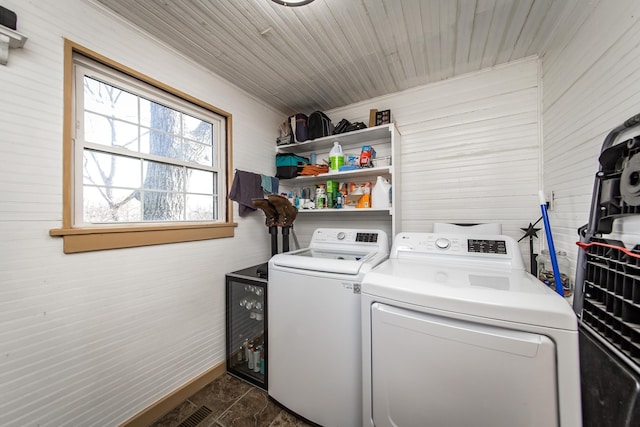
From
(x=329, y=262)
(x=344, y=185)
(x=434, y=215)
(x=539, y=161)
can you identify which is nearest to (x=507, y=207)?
(x=539, y=161)

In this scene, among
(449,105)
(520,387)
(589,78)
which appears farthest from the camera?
(449,105)

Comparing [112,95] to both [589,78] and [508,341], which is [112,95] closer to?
[508,341]

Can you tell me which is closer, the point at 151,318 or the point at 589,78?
the point at 589,78

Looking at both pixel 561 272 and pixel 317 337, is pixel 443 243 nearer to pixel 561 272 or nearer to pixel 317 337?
pixel 561 272

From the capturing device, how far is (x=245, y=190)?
2.19 metres

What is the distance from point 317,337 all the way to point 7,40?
2.09 m

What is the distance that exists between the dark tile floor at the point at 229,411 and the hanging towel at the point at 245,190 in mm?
1460

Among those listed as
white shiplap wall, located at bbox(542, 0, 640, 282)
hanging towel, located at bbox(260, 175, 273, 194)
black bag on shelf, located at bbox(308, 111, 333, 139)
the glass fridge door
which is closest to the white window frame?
hanging towel, located at bbox(260, 175, 273, 194)

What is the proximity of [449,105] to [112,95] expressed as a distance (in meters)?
2.67

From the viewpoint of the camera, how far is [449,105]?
7.02ft

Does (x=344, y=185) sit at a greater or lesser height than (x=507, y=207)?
greater

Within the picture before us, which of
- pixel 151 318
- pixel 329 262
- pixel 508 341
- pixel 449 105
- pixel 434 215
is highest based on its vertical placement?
pixel 449 105

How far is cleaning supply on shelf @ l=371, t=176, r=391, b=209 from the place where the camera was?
2.17 meters

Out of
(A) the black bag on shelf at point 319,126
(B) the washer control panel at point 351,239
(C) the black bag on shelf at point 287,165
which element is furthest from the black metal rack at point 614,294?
(C) the black bag on shelf at point 287,165
